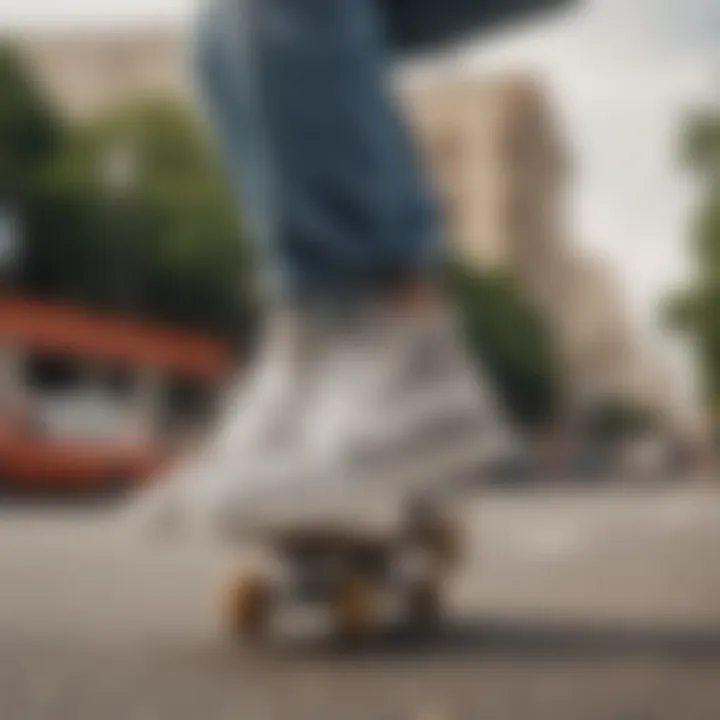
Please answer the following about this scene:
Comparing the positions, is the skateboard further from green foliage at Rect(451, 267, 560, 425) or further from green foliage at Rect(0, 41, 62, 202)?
green foliage at Rect(0, 41, 62, 202)

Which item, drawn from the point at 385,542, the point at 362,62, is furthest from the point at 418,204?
the point at 385,542

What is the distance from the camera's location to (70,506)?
2.73 ft

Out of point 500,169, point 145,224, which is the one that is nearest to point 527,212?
point 500,169

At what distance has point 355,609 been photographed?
82 cm

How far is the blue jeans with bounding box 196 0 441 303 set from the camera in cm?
71

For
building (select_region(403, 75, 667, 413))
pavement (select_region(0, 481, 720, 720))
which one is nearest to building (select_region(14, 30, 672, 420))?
building (select_region(403, 75, 667, 413))

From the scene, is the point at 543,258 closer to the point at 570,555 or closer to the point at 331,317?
the point at 331,317

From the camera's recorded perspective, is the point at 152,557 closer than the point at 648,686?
No

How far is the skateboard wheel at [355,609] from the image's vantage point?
812mm

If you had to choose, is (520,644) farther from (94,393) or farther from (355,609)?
(94,393)

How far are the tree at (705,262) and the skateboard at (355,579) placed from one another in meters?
0.17

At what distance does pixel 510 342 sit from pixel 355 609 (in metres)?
0.15

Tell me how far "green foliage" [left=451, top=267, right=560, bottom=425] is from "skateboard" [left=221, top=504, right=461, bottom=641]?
8 centimetres

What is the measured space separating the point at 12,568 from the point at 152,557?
0.08 m
